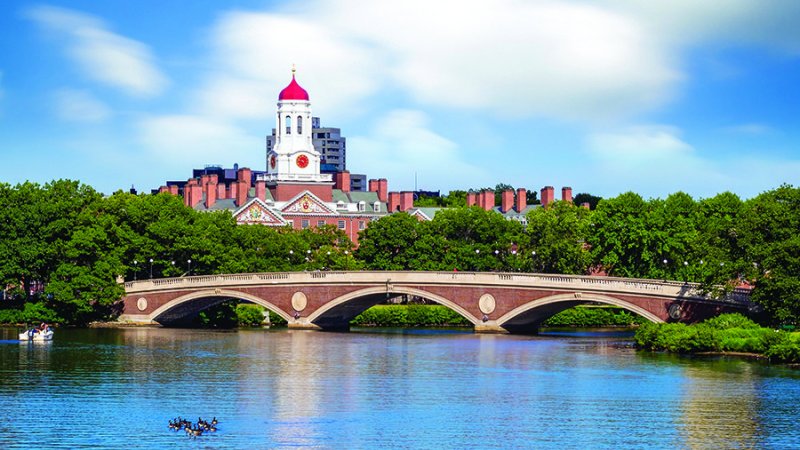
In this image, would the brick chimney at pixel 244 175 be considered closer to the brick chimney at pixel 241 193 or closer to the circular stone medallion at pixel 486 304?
the brick chimney at pixel 241 193

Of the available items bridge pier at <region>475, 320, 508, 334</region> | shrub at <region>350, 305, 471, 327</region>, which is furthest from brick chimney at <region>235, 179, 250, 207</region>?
bridge pier at <region>475, 320, 508, 334</region>

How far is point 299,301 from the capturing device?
109 meters

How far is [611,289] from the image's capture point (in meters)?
97.2

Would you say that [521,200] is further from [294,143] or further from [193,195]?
[193,195]

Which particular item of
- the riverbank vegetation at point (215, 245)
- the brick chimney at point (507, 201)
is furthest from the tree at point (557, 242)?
the brick chimney at point (507, 201)

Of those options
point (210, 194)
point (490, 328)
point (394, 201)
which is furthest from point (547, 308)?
point (394, 201)

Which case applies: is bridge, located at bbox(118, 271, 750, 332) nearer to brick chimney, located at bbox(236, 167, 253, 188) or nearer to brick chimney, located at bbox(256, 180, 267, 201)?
brick chimney, located at bbox(256, 180, 267, 201)

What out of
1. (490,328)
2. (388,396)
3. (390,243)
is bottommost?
(388,396)

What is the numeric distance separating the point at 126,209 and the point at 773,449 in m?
72.9

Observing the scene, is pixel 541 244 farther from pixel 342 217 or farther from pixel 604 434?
pixel 604 434

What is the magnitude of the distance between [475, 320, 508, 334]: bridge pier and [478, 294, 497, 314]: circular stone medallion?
29.7 inches

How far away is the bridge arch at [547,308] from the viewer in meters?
96.8

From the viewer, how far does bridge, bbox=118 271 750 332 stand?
9538 cm

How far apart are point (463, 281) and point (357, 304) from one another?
32.9 feet
